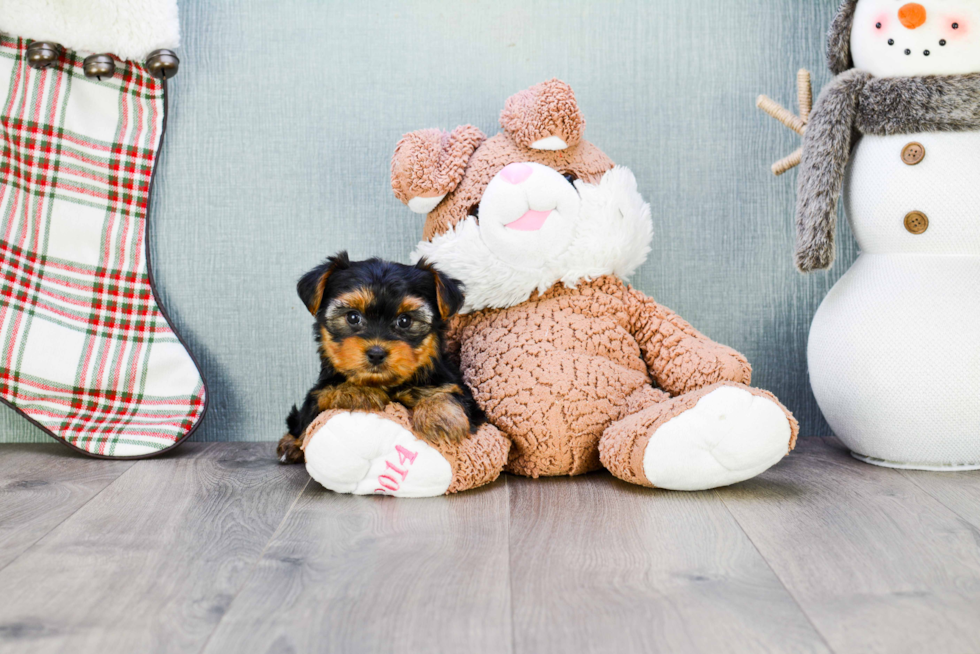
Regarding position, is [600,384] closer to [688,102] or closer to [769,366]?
[769,366]

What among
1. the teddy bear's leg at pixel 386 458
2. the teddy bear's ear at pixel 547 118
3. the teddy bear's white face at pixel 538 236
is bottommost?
the teddy bear's leg at pixel 386 458

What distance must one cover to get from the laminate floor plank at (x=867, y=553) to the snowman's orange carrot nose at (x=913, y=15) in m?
0.93

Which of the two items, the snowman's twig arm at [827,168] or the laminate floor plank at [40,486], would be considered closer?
the laminate floor plank at [40,486]

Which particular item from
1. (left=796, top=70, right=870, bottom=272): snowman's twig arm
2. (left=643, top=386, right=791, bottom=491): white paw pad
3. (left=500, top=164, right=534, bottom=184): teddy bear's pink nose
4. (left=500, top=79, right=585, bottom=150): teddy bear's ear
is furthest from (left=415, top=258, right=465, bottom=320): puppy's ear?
(left=796, top=70, right=870, bottom=272): snowman's twig arm

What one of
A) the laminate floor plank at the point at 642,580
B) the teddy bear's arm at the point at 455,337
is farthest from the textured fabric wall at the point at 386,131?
the laminate floor plank at the point at 642,580

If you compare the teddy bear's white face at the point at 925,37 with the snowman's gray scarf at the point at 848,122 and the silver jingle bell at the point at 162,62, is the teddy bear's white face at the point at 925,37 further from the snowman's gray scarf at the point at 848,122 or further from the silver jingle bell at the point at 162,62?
the silver jingle bell at the point at 162,62

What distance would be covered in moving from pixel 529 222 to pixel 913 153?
816mm

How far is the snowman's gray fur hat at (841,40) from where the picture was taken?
1.80 meters

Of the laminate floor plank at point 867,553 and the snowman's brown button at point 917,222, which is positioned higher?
the snowman's brown button at point 917,222

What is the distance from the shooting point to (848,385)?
5.74 feet

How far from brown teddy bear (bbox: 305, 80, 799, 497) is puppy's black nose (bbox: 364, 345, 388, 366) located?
105 millimetres

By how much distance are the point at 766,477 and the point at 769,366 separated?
487 mm

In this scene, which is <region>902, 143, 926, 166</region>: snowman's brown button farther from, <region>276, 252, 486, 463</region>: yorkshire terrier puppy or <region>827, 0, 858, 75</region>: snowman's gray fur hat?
<region>276, 252, 486, 463</region>: yorkshire terrier puppy

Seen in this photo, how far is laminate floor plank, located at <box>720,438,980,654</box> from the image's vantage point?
39.0 inches
